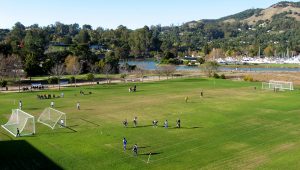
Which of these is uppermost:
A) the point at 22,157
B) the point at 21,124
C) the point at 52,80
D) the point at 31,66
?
the point at 31,66

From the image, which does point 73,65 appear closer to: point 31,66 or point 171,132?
point 31,66

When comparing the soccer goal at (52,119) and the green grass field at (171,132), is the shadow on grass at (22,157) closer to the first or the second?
the green grass field at (171,132)

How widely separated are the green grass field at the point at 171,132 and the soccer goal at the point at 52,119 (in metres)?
0.96

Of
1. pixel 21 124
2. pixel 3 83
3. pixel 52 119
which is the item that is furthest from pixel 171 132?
pixel 3 83

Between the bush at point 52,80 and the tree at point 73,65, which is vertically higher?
the tree at point 73,65

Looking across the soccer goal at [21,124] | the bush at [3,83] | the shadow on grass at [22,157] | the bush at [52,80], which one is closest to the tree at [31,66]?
the bush at [52,80]

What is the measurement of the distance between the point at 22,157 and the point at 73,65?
7520 cm

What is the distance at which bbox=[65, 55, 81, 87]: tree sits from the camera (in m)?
105

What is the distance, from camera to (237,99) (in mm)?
67312

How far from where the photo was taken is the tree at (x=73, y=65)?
346ft

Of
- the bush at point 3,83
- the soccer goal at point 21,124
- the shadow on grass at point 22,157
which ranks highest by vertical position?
the bush at point 3,83

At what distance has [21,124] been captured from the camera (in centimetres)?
4312

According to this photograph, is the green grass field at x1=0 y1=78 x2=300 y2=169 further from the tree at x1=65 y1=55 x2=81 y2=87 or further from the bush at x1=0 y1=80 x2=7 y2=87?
the tree at x1=65 y1=55 x2=81 y2=87

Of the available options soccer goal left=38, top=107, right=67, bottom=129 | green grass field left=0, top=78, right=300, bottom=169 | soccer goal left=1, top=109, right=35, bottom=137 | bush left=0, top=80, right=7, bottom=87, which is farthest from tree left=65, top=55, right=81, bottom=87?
soccer goal left=1, top=109, right=35, bottom=137
